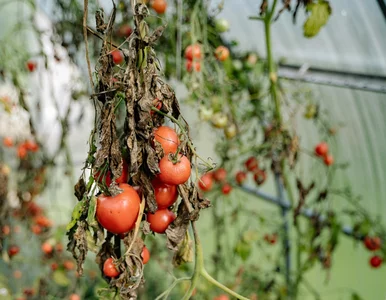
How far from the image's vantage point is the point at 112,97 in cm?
66

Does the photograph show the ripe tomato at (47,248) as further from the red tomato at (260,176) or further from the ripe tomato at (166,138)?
the ripe tomato at (166,138)

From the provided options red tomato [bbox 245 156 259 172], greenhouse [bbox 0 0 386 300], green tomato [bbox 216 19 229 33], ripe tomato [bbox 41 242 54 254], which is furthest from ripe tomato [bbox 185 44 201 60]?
ripe tomato [bbox 41 242 54 254]

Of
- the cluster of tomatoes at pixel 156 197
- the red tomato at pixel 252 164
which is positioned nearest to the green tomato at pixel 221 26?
the red tomato at pixel 252 164

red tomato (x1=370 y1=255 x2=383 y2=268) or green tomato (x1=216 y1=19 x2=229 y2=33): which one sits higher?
green tomato (x1=216 y1=19 x2=229 y2=33)

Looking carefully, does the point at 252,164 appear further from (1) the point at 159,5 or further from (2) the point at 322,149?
(1) the point at 159,5

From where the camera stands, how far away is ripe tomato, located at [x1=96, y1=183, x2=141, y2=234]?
2.16ft

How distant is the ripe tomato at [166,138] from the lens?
0.70 meters

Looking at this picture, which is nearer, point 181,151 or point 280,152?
point 181,151

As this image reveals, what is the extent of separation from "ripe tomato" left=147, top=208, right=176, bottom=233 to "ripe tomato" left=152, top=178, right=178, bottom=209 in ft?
0.04

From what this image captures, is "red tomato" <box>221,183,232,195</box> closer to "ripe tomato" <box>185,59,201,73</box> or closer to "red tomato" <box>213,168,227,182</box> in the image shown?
"red tomato" <box>213,168,227,182</box>

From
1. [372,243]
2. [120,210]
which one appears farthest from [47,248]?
[120,210]

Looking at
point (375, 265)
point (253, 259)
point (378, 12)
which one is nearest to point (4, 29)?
point (253, 259)

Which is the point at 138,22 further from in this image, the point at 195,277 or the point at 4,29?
the point at 4,29

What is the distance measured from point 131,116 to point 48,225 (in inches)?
78.7
